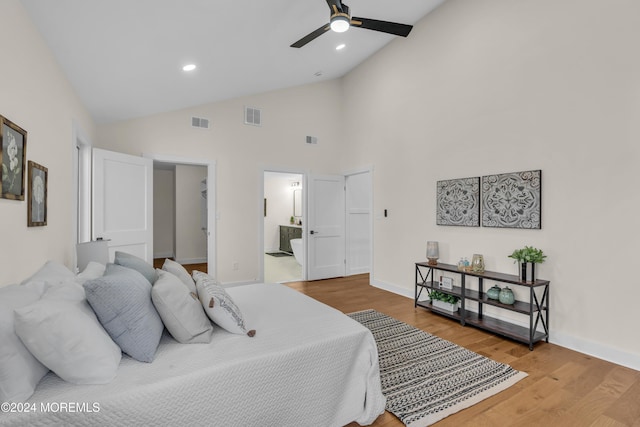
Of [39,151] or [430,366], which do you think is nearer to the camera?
[39,151]

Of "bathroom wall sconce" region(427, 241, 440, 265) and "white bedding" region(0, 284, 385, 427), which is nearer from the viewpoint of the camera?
"white bedding" region(0, 284, 385, 427)

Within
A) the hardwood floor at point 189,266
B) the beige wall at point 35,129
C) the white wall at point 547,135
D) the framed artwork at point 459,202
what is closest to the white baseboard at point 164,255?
the hardwood floor at point 189,266

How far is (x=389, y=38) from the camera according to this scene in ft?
15.5

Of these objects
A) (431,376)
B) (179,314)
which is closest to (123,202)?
(179,314)

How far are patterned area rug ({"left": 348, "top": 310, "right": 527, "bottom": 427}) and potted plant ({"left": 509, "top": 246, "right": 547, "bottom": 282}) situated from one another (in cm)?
94

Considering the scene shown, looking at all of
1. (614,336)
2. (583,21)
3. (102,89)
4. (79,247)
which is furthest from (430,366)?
(102,89)

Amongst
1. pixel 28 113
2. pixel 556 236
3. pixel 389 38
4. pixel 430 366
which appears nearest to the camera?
pixel 28 113

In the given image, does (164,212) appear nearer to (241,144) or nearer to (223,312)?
(241,144)

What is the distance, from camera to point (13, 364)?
1120 mm

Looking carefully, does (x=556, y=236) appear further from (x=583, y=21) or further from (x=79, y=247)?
(x=79, y=247)

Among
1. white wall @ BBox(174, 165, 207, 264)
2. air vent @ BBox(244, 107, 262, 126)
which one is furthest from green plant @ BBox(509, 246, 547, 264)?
white wall @ BBox(174, 165, 207, 264)

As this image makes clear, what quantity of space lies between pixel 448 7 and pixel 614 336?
4.00m

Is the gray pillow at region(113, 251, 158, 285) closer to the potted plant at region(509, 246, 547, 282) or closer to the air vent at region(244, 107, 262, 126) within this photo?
the potted plant at region(509, 246, 547, 282)

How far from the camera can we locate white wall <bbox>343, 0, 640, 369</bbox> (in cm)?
258
